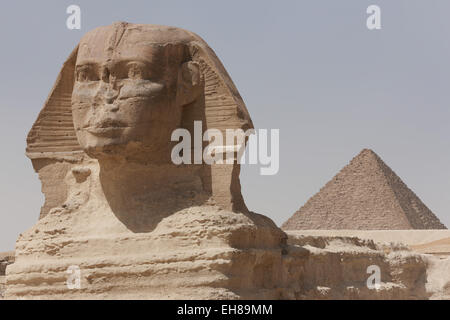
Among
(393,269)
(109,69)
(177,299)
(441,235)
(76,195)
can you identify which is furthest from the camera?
(441,235)

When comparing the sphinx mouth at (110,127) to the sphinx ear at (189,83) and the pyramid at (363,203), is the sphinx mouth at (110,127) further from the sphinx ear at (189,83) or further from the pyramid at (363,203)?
the pyramid at (363,203)

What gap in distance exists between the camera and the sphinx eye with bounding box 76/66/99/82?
12.9 m

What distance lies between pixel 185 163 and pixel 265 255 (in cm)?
136

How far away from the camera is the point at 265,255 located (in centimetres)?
1291

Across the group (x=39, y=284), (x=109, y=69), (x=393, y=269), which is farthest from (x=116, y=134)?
(x=393, y=269)

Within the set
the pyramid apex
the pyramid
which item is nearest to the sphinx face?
the pyramid

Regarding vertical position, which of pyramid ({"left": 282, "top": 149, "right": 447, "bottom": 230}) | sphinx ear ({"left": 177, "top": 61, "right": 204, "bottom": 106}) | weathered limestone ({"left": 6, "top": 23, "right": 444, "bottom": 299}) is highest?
sphinx ear ({"left": 177, "top": 61, "right": 204, "bottom": 106})

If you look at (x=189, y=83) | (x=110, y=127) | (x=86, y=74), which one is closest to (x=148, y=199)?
(x=110, y=127)

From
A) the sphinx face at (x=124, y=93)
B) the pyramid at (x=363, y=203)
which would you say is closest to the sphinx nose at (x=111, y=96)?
the sphinx face at (x=124, y=93)

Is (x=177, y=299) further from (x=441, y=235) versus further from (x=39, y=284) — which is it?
(x=441, y=235)

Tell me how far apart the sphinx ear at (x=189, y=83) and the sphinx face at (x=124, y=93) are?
0.07 metres

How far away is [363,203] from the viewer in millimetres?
116812

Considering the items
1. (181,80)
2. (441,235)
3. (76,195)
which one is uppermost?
(181,80)

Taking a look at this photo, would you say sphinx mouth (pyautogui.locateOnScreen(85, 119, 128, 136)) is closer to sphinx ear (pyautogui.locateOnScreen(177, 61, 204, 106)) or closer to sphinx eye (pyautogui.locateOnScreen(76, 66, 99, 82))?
sphinx eye (pyautogui.locateOnScreen(76, 66, 99, 82))
